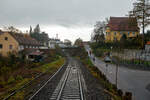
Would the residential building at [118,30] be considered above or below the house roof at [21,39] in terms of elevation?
above

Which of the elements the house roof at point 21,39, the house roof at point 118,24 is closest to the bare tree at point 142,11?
the house roof at point 118,24

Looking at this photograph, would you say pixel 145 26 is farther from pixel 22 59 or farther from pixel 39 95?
pixel 22 59

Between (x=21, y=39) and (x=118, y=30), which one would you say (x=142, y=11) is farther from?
(x=21, y=39)

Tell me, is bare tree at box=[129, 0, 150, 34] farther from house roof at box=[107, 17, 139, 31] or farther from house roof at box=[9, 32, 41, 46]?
house roof at box=[9, 32, 41, 46]

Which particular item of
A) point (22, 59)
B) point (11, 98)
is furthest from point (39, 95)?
point (22, 59)

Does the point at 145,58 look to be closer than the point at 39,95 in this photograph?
No

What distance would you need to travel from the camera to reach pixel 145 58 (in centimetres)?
2586

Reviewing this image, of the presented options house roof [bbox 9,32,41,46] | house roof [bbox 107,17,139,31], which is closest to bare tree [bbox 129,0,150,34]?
house roof [bbox 107,17,139,31]

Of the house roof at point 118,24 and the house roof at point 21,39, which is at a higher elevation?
the house roof at point 118,24

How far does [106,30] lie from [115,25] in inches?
177

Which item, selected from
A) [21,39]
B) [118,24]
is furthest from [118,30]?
[21,39]

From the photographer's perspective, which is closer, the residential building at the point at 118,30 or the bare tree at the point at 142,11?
the bare tree at the point at 142,11

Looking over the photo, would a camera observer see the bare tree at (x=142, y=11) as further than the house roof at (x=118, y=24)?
No

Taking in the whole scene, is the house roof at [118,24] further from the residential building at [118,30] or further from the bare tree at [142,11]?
the bare tree at [142,11]
